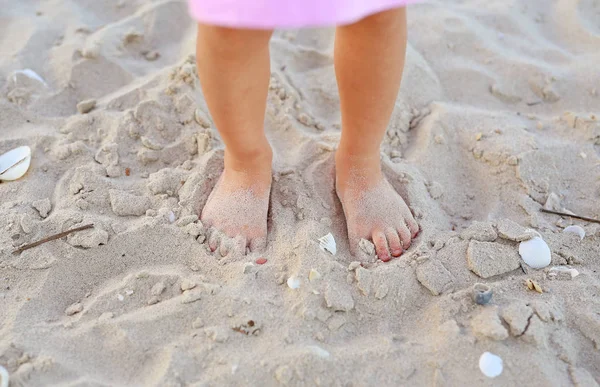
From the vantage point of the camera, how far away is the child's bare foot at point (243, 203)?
4.64 feet

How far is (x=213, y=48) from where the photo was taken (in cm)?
112

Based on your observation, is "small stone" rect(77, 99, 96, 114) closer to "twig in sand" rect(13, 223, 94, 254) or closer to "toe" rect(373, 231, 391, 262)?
"twig in sand" rect(13, 223, 94, 254)

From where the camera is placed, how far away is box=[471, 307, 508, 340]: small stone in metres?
1.13

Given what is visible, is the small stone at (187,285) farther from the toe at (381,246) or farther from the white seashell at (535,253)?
the white seashell at (535,253)

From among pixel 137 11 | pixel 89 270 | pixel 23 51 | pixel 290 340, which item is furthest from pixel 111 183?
pixel 137 11

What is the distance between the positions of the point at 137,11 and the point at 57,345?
172 cm

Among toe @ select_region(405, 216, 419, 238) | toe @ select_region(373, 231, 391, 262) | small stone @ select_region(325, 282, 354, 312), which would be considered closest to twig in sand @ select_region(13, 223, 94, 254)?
small stone @ select_region(325, 282, 354, 312)

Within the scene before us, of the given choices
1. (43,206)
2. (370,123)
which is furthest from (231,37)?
(43,206)

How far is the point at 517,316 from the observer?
1166 millimetres

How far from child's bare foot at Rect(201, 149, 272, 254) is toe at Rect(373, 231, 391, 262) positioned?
311 mm

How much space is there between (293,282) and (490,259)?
53cm

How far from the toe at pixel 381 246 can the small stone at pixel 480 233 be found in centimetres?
21

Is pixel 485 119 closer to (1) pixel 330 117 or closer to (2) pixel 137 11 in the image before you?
(1) pixel 330 117

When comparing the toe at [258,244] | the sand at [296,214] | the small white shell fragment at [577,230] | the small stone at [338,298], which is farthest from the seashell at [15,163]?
the small white shell fragment at [577,230]
